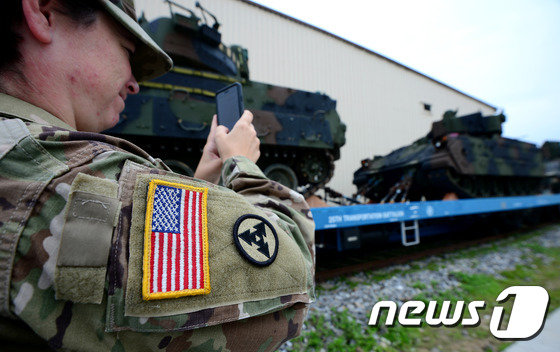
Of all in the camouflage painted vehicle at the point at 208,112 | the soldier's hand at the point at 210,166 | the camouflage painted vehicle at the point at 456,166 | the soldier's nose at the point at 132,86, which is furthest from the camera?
the camouflage painted vehicle at the point at 456,166

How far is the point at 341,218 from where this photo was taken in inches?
126

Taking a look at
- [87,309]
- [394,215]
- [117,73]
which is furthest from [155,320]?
[394,215]

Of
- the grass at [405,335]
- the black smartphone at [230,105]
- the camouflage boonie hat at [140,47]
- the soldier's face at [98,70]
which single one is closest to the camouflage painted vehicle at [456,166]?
the grass at [405,335]

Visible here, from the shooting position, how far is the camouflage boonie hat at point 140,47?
789 mm

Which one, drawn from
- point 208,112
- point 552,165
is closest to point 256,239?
point 208,112

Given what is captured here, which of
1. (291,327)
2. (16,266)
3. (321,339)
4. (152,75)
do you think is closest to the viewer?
(16,266)

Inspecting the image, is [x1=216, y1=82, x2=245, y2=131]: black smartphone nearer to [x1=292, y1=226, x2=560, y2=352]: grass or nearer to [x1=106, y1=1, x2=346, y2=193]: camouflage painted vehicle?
[x1=292, y1=226, x2=560, y2=352]: grass

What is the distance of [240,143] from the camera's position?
3.48 ft

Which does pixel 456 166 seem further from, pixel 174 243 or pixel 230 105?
pixel 174 243

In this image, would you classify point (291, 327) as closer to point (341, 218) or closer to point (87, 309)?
point (87, 309)

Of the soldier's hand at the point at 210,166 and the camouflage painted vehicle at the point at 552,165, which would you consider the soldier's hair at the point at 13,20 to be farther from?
the camouflage painted vehicle at the point at 552,165

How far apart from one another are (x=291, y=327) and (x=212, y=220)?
361 mm

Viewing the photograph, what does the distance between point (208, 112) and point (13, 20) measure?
151 inches

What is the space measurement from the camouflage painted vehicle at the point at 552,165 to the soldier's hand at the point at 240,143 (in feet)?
47.3
